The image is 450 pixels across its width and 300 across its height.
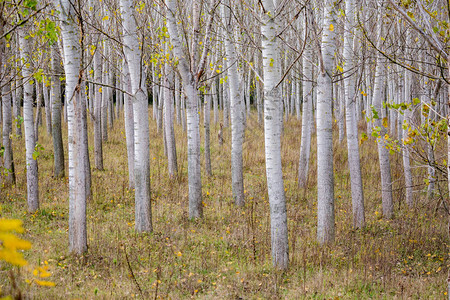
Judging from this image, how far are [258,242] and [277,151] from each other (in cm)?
211

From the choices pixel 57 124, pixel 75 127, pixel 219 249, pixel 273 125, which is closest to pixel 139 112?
pixel 75 127

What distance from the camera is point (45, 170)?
36.8 feet

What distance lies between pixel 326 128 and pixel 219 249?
266cm

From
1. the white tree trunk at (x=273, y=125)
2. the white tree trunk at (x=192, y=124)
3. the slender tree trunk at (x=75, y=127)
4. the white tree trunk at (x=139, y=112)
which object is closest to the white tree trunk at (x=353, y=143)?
the white tree trunk at (x=273, y=125)

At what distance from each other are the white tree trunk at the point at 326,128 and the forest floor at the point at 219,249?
477 millimetres

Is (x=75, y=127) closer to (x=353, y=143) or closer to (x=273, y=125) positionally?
(x=273, y=125)

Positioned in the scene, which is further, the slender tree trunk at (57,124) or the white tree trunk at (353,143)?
the slender tree trunk at (57,124)

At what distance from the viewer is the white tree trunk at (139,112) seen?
5949mm

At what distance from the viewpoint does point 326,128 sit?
19.4ft

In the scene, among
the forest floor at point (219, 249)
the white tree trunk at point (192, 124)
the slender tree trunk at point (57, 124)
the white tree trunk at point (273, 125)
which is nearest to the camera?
the forest floor at point (219, 249)

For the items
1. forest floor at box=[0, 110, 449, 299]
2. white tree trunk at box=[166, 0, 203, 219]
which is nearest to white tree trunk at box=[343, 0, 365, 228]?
forest floor at box=[0, 110, 449, 299]

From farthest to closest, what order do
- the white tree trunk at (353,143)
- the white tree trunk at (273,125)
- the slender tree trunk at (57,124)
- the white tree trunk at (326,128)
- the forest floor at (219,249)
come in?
the slender tree trunk at (57,124)
the white tree trunk at (353,143)
the white tree trunk at (326,128)
the white tree trunk at (273,125)
the forest floor at (219,249)

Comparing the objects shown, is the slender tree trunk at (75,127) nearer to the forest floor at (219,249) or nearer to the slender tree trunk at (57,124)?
the forest floor at (219,249)

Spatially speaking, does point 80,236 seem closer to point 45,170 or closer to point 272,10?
point 272,10
